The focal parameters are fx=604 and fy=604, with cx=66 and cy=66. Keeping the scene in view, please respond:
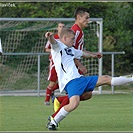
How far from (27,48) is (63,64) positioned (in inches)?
500

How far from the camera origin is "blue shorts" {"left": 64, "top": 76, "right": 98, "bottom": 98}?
31.0 feet

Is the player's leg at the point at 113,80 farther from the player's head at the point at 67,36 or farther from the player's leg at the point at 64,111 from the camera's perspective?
the player's head at the point at 67,36

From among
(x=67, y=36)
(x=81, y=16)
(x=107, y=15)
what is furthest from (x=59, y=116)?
(x=107, y=15)

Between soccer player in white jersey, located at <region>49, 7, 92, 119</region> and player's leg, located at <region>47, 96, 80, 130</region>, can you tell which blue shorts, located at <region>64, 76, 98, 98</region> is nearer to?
player's leg, located at <region>47, 96, 80, 130</region>

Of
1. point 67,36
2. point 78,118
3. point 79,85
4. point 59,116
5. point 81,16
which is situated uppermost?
point 81,16

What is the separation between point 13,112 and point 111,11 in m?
14.0

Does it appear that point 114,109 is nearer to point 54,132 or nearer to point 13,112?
point 13,112

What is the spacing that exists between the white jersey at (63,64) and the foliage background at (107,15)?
1408cm

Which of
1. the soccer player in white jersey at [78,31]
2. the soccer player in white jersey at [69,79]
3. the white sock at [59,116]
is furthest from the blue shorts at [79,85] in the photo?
the soccer player in white jersey at [78,31]

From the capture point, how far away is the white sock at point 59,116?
373 inches

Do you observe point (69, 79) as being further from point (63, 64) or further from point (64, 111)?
point (64, 111)

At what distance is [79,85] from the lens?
9484 mm

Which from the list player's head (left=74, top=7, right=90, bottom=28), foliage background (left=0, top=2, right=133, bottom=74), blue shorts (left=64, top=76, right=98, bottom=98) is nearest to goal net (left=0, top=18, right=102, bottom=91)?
foliage background (left=0, top=2, right=133, bottom=74)

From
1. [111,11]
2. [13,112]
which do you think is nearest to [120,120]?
[13,112]
